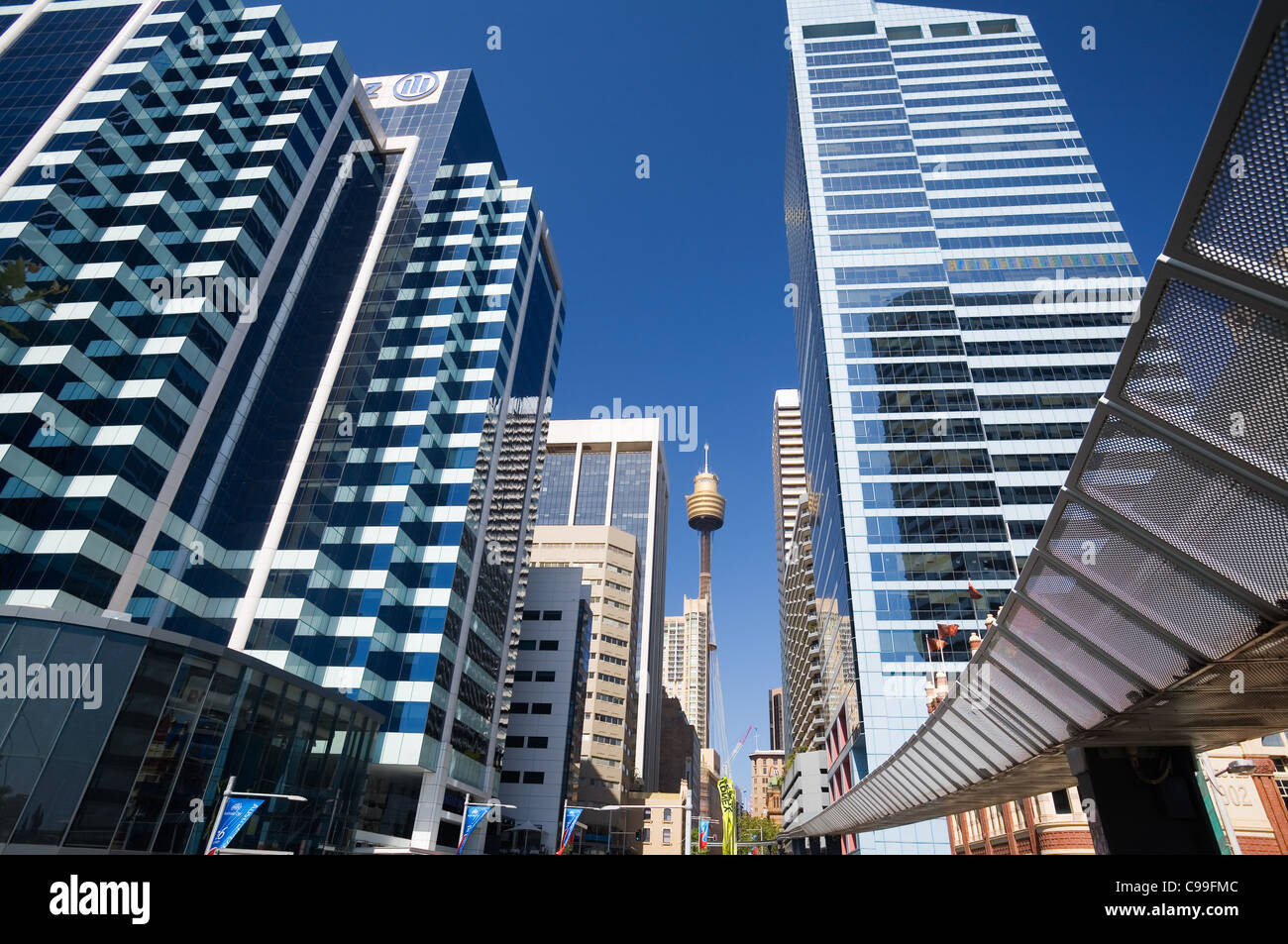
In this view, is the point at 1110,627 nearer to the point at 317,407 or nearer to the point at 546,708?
the point at 317,407

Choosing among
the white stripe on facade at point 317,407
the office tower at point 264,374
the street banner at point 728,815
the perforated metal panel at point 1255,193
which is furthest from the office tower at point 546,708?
the perforated metal panel at point 1255,193

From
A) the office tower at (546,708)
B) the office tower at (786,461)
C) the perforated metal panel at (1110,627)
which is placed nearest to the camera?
the perforated metal panel at (1110,627)

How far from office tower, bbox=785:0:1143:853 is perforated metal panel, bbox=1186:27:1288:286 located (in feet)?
189

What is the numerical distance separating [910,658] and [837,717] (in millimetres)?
17752

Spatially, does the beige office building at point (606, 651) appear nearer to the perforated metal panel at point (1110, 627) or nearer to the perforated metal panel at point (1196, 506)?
the perforated metal panel at point (1110, 627)

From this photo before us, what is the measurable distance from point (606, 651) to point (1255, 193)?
355 ft

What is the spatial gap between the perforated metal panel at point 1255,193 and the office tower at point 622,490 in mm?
151455

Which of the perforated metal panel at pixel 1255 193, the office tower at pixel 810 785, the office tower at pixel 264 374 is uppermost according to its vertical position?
the office tower at pixel 264 374

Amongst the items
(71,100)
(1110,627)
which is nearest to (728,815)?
(1110,627)

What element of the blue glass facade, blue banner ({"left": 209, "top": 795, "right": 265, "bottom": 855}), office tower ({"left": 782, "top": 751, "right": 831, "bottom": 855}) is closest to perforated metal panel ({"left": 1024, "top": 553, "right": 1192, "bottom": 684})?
blue banner ({"left": 209, "top": 795, "right": 265, "bottom": 855})

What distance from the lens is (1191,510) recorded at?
645cm

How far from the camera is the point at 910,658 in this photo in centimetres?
6141

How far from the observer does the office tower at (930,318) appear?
6494 centimetres

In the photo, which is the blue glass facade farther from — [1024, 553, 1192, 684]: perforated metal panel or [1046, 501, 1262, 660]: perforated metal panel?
[1046, 501, 1262, 660]: perforated metal panel
